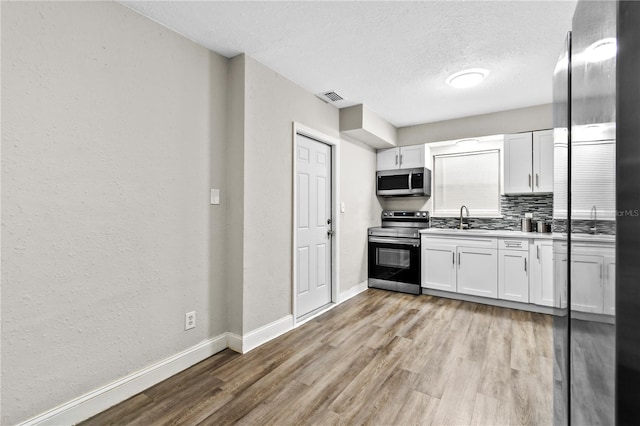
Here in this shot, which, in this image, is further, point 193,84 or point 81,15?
point 193,84

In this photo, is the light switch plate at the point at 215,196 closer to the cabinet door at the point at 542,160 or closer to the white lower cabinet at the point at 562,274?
the white lower cabinet at the point at 562,274

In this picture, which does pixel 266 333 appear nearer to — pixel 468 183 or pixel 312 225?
pixel 312 225

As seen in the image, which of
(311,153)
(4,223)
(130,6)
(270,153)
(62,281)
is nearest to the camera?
(4,223)

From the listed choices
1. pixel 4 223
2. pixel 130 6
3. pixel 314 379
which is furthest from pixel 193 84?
pixel 314 379

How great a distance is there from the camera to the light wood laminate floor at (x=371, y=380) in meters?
1.76

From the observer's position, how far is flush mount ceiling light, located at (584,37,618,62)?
1.78 feet

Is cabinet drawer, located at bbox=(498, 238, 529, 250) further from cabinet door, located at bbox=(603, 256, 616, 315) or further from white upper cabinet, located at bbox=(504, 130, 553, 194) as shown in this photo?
cabinet door, located at bbox=(603, 256, 616, 315)

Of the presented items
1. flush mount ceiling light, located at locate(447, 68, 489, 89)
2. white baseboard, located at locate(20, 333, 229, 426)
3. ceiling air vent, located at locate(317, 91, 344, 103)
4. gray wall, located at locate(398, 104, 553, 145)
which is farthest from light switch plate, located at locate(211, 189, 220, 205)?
gray wall, located at locate(398, 104, 553, 145)

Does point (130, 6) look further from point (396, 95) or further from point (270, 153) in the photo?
point (396, 95)

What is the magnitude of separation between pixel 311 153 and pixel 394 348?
2.16 m

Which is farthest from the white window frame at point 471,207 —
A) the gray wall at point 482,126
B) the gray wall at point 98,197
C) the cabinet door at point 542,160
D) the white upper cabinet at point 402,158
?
the gray wall at point 98,197

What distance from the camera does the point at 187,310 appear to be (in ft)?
7.55

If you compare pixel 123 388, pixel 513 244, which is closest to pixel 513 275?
pixel 513 244

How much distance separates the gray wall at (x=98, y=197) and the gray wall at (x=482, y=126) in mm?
3235
